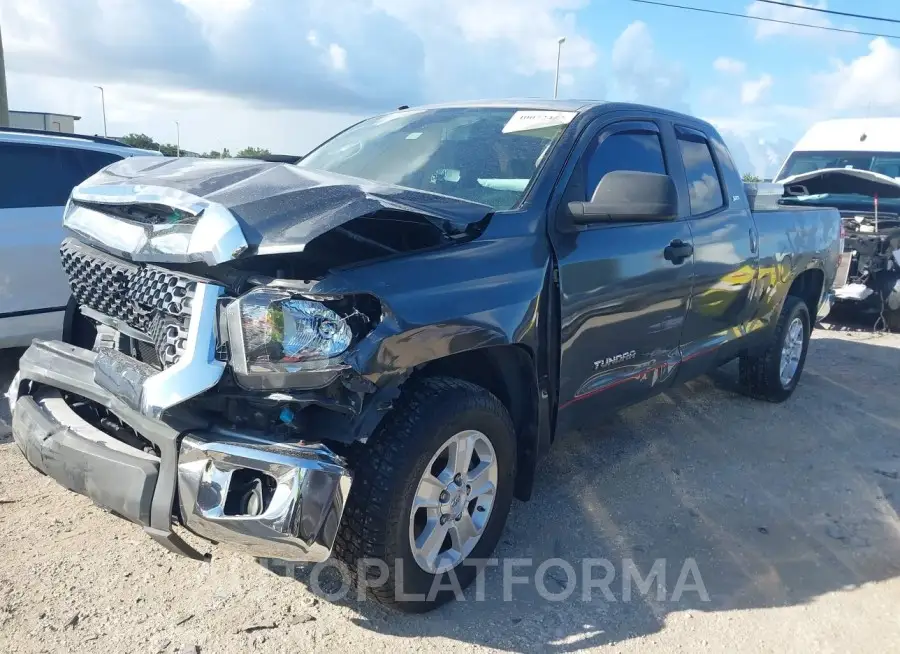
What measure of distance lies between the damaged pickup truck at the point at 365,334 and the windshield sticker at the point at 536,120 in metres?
0.01

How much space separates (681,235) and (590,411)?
1111 mm

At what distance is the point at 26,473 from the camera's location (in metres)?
3.75

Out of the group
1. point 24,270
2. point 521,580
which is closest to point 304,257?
point 521,580

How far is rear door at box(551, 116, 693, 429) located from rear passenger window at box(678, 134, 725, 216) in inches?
9.9

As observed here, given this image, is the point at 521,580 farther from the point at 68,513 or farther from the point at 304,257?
the point at 68,513

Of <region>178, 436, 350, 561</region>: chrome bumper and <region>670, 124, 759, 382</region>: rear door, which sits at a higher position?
<region>670, 124, 759, 382</region>: rear door

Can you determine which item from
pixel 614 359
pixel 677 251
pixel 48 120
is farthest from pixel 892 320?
pixel 48 120

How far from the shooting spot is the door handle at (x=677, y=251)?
3752 mm

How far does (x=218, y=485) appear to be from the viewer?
2.22 meters

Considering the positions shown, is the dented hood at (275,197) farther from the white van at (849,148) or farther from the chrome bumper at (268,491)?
the white van at (849,148)

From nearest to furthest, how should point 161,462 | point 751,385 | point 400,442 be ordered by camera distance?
1. point 161,462
2. point 400,442
3. point 751,385

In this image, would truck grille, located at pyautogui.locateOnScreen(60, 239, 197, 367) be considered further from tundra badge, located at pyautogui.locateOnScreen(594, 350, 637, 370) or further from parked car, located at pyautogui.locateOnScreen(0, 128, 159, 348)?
parked car, located at pyautogui.locateOnScreen(0, 128, 159, 348)

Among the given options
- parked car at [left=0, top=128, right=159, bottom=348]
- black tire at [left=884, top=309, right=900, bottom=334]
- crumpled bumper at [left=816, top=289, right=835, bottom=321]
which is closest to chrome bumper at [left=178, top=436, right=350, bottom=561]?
parked car at [left=0, top=128, right=159, bottom=348]

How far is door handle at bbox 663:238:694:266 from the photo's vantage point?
12.3 ft
